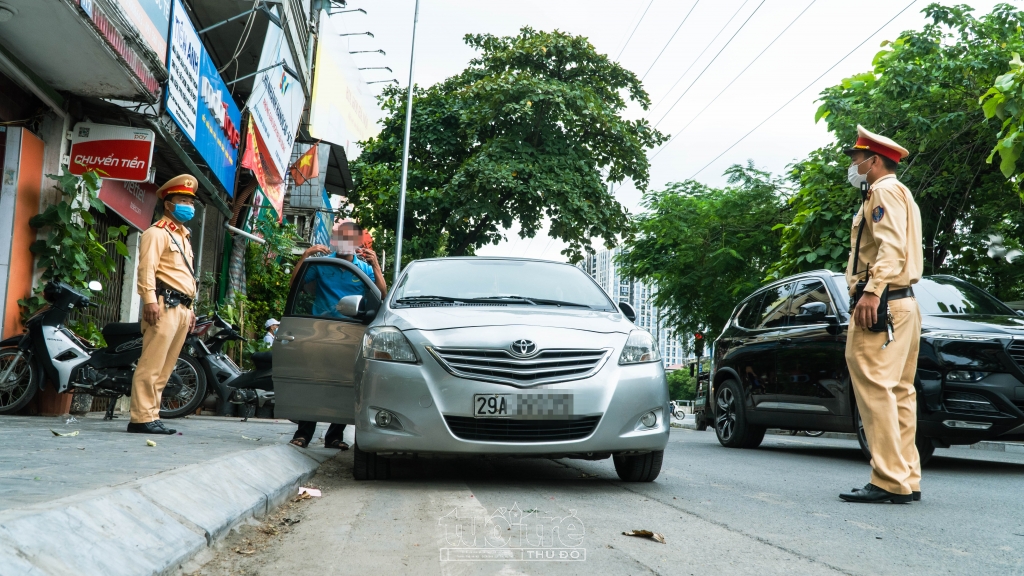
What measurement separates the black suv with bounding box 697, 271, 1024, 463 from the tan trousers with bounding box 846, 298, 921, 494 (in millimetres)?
126

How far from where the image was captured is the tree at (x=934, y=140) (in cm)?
1556

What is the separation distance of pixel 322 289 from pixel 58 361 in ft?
10.3

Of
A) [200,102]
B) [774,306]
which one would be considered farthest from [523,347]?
[200,102]

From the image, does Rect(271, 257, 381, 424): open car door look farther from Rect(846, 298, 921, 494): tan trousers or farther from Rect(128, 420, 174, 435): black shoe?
Rect(846, 298, 921, 494): tan trousers

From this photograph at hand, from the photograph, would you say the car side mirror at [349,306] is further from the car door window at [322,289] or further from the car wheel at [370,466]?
the car wheel at [370,466]

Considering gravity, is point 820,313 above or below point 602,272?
below

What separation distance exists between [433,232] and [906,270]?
2433cm

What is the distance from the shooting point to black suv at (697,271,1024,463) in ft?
22.3

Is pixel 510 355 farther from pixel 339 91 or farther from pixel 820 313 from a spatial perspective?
pixel 339 91

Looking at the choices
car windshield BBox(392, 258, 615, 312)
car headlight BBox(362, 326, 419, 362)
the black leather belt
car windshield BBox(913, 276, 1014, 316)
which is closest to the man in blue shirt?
car windshield BBox(392, 258, 615, 312)

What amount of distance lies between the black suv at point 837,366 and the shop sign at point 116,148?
6.67m

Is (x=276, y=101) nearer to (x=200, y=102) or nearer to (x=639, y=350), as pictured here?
(x=200, y=102)

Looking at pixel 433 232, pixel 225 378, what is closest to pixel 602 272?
pixel 433 232

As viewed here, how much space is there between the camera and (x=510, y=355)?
5.14 meters
